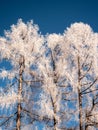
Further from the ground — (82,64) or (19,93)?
(82,64)

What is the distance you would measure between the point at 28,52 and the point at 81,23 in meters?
3.79

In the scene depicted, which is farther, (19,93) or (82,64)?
(82,64)

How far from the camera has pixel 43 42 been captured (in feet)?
58.9

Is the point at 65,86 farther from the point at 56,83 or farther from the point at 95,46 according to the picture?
the point at 95,46

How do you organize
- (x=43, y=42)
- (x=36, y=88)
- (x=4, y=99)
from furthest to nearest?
(x=43, y=42)
(x=36, y=88)
(x=4, y=99)

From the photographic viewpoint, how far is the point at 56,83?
56.5 feet

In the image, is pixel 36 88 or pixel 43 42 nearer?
pixel 36 88

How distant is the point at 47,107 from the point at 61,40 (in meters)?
4.14

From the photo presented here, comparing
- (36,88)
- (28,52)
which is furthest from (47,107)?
(28,52)

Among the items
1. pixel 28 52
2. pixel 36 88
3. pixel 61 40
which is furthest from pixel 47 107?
pixel 61 40

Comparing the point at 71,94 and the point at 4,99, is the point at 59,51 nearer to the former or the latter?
the point at 71,94

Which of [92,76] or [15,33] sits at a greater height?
[15,33]

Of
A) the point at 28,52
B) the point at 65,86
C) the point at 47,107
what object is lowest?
the point at 47,107

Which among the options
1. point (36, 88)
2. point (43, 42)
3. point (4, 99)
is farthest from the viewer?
point (43, 42)
